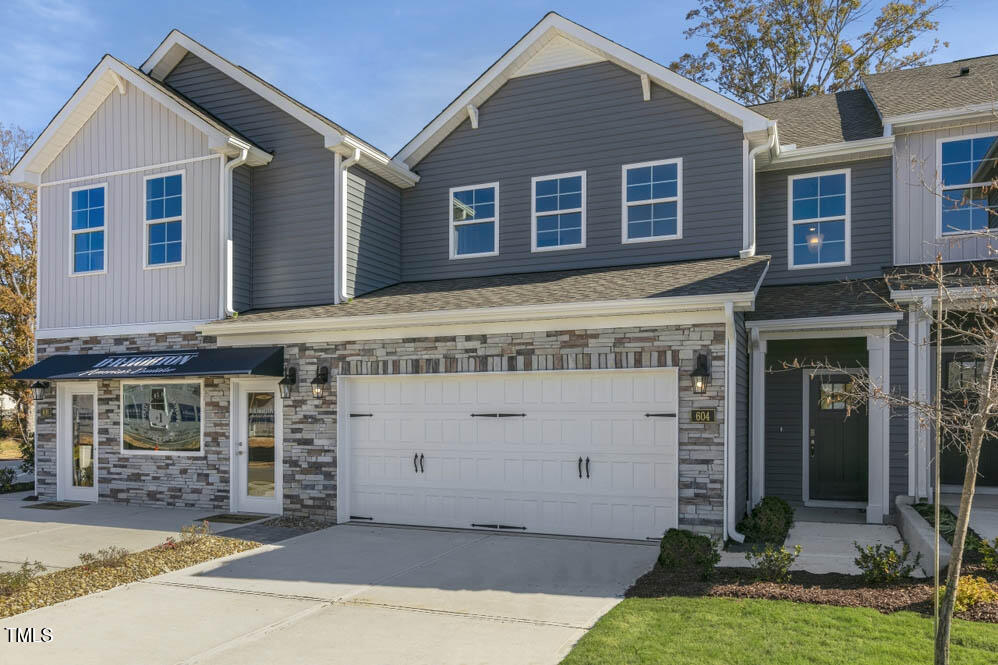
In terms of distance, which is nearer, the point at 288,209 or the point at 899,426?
the point at 899,426

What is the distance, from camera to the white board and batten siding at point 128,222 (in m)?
13.0

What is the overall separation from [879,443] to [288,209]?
10109mm

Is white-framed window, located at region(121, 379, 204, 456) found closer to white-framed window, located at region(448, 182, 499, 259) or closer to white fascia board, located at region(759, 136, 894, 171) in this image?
white-framed window, located at region(448, 182, 499, 259)

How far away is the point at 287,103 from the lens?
1310 centimetres

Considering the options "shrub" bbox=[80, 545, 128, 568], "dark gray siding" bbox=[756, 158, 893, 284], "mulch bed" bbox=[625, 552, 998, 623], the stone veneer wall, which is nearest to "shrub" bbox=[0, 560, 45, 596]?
"shrub" bbox=[80, 545, 128, 568]

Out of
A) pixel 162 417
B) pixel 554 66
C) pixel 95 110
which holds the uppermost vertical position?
pixel 554 66


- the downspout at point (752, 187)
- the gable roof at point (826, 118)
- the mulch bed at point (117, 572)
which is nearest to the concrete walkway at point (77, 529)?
the mulch bed at point (117, 572)

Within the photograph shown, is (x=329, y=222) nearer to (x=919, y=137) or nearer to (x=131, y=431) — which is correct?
(x=131, y=431)

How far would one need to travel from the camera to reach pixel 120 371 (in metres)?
12.4

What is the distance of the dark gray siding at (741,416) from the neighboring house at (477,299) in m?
0.10

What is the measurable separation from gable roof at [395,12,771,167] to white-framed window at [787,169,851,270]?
5.45 feet

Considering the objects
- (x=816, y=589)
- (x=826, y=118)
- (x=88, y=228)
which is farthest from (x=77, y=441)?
(x=826, y=118)

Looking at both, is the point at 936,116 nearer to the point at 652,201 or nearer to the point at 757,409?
the point at 652,201

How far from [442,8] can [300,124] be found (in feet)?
10.3
